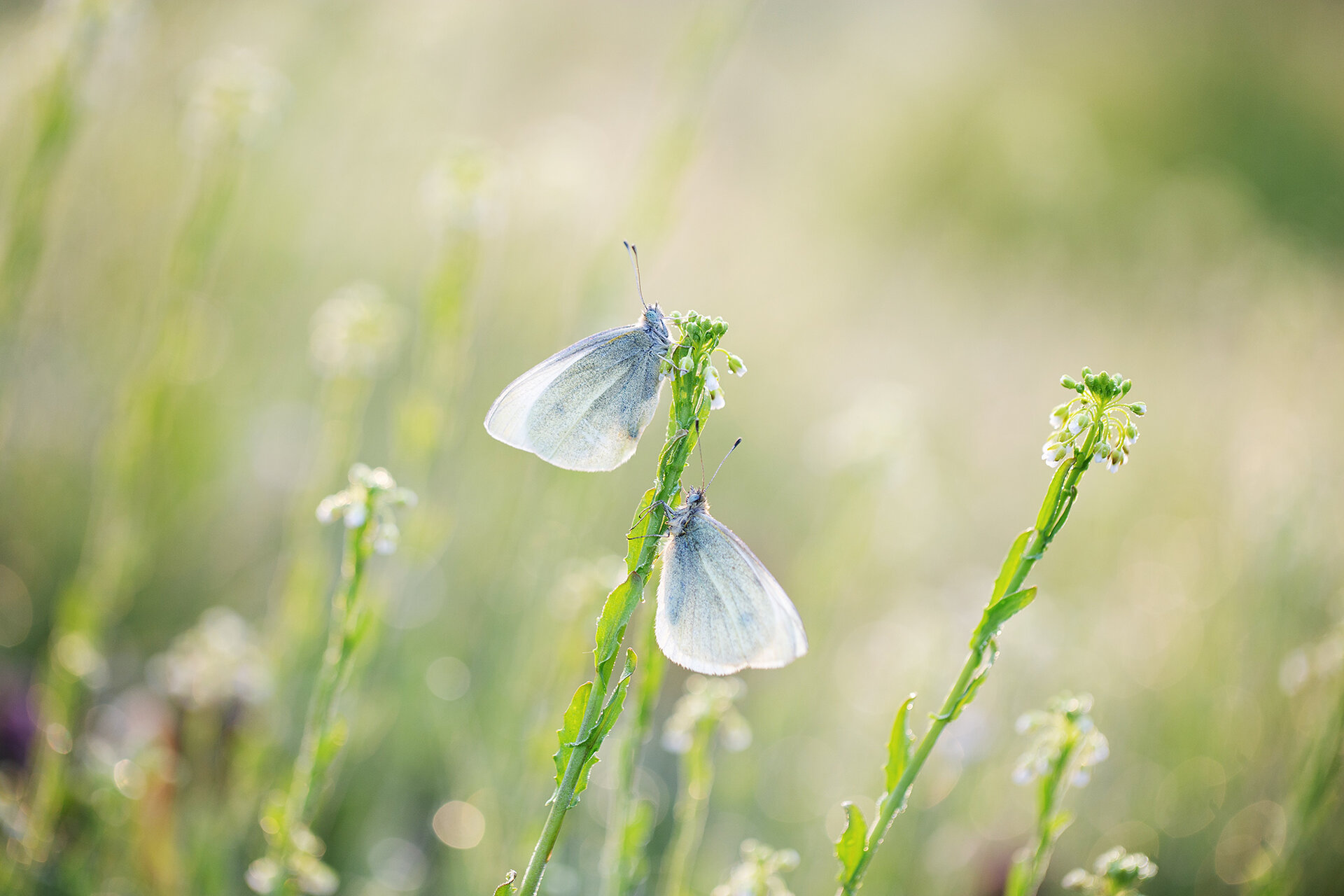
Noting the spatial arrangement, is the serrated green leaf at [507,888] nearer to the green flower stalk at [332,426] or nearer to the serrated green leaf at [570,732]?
the serrated green leaf at [570,732]

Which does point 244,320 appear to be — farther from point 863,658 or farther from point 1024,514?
point 1024,514

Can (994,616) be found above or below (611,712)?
above

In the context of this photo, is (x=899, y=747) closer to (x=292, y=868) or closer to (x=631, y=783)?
(x=631, y=783)

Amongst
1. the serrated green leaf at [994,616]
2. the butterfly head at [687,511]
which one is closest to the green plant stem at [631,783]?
the butterfly head at [687,511]

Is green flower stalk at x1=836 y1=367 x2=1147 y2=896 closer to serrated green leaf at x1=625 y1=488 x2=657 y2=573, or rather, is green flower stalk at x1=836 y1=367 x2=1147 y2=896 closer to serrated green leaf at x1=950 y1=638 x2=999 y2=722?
serrated green leaf at x1=950 y1=638 x2=999 y2=722

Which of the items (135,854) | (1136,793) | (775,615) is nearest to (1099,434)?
(775,615)

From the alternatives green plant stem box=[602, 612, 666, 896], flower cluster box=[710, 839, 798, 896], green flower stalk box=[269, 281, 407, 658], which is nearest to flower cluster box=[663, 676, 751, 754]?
green plant stem box=[602, 612, 666, 896]

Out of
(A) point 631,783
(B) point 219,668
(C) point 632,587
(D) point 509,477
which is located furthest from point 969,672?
(D) point 509,477
